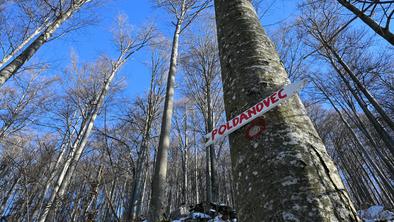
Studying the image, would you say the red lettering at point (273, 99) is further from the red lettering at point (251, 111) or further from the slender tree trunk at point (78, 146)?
the slender tree trunk at point (78, 146)

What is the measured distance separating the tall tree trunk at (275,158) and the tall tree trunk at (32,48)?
216 inches

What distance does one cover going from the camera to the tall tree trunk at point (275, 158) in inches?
27.2

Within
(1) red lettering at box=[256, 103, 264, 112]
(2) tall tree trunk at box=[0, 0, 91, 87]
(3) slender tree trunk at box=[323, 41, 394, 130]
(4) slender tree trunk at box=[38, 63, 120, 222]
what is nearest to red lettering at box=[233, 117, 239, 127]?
(1) red lettering at box=[256, 103, 264, 112]

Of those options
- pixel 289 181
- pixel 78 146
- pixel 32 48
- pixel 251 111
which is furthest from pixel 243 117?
pixel 78 146

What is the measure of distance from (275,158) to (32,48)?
21.9ft

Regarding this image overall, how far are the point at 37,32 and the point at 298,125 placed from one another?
427 inches

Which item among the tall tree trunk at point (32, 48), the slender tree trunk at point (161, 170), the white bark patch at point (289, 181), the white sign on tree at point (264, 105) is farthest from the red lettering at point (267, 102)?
the tall tree trunk at point (32, 48)

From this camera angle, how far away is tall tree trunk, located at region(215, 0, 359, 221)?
2.27 feet

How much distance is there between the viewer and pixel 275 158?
2.68ft

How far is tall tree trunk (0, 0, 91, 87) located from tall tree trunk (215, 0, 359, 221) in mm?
5493

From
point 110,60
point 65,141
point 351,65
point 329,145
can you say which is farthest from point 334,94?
point 65,141

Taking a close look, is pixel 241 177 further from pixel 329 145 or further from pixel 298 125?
pixel 329 145

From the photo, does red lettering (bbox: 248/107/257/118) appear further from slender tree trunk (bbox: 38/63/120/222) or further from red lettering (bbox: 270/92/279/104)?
slender tree trunk (bbox: 38/63/120/222)

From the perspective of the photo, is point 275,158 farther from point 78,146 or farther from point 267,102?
point 78,146
